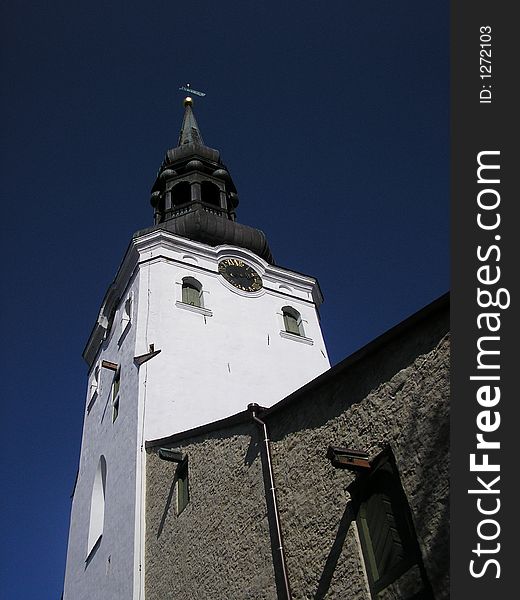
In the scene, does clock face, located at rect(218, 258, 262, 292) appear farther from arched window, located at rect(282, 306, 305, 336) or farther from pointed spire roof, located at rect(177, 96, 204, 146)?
pointed spire roof, located at rect(177, 96, 204, 146)

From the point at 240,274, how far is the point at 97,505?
7440mm

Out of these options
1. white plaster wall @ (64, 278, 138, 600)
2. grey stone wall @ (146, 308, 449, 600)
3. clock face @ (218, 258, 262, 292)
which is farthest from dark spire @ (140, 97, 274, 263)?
grey stone wall @ (146, 308, 449, 600)

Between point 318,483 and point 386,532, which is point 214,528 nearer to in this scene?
point 318,483

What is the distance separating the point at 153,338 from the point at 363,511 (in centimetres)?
928

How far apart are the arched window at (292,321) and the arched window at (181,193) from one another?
254 inches

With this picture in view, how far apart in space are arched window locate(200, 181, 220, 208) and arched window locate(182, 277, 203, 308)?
19.5 feet

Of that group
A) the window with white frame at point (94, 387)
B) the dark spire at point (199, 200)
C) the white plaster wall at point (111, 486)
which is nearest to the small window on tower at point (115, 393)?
the white plaster wall at point (111, 486)

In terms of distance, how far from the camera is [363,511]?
725 centimetres

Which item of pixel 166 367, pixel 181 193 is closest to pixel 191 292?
pixel 166 367

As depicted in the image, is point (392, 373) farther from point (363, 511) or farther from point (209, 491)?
point (209, 491)

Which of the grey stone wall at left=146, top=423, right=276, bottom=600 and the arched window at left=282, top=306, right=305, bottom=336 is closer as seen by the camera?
the grey stone wall at left=146, top=423, right=276, bottom=600

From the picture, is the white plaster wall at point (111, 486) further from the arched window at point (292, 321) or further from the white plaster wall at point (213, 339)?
the arched window at point (292, 321)

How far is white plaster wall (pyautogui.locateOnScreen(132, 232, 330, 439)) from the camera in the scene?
14.5m

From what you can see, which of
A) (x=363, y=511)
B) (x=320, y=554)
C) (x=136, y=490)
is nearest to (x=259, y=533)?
(x=320, y=554)
